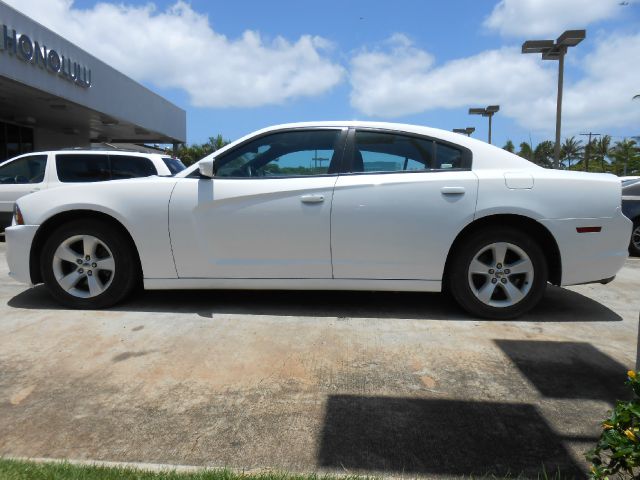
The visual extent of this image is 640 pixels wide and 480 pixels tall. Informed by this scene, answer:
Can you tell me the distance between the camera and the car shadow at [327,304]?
412 centimetres

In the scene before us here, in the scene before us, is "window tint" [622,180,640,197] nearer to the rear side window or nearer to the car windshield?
the car windshield

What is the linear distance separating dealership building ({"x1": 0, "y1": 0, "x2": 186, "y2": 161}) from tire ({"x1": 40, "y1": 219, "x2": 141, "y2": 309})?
9931 millimetres

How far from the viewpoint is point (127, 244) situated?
4.14 meters

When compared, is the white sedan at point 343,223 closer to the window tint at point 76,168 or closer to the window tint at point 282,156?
the window tint at point 282,156

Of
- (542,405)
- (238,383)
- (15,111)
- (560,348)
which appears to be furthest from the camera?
(15,111)

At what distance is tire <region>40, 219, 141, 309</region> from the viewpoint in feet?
13.5

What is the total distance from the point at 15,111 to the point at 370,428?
1972cm

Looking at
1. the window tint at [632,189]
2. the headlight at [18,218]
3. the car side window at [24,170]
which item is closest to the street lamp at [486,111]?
the window tint at [632,189]

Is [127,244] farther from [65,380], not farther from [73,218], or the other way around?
[65,380]

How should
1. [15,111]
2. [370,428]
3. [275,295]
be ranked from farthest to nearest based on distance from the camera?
[15,111] < [275,295] < [370,428]

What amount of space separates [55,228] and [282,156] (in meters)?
2.04

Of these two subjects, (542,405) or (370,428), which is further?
(542,405)

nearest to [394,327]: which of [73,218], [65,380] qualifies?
[65,380]

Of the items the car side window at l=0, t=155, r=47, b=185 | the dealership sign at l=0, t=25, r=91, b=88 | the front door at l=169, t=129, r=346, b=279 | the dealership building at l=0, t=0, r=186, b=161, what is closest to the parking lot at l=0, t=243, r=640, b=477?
the front door at l=169, t=129, r=346, b=279
